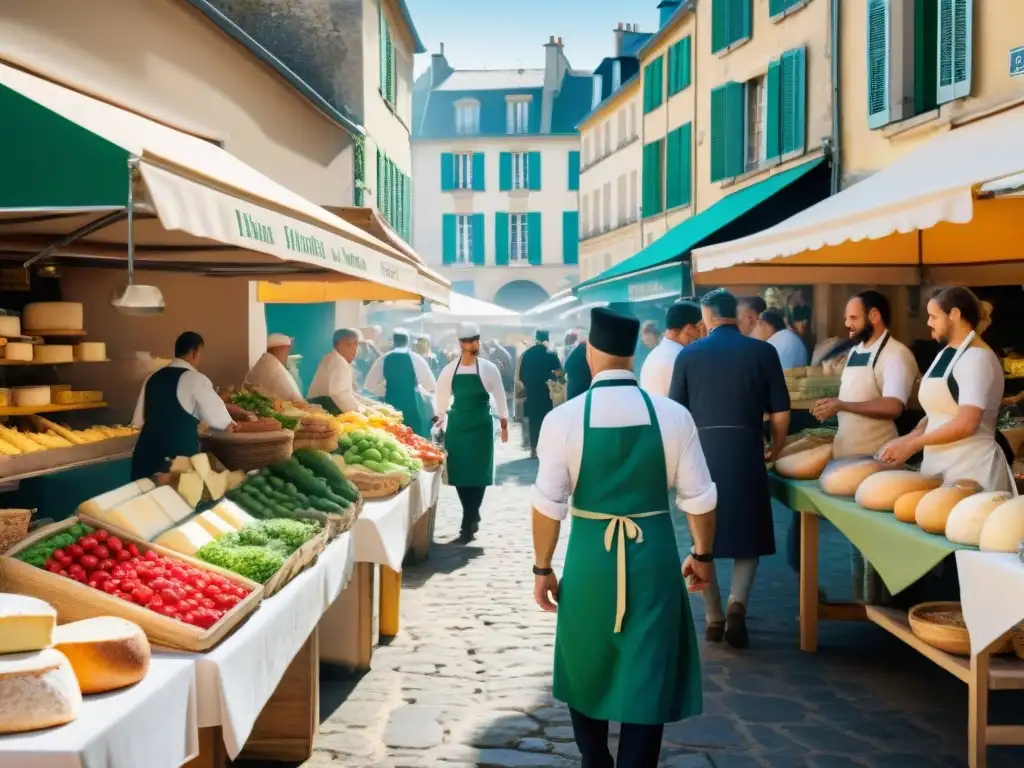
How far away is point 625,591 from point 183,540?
73.1 inches

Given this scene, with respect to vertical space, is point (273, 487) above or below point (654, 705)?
above

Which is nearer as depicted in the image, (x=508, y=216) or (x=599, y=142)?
(x=599, y=142)

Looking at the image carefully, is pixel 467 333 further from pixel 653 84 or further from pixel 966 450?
pixel 653 84

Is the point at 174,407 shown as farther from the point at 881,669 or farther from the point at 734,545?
the point at 881,669

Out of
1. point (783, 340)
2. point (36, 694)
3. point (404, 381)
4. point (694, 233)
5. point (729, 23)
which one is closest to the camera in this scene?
point (36, 694)

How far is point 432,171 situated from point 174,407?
4489 cm

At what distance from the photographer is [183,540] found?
469 cm

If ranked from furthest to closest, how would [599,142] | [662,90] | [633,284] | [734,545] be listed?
→ [599,142] → [662,90] → [633,284] → [734,545]

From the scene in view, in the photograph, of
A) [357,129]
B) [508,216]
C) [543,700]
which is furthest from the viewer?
[508,216]

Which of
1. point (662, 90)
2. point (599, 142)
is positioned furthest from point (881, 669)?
point (599, 142)

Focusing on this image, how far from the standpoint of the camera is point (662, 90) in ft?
88.6

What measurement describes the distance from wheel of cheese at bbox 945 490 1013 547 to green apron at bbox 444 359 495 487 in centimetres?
590

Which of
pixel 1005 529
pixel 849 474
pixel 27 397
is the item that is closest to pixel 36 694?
pixel 1005 529

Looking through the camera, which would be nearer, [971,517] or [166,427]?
[971,517]
